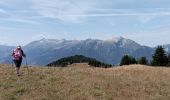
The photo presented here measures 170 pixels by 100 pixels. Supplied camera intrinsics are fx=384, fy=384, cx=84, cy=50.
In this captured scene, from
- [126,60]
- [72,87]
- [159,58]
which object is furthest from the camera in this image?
[126,60]

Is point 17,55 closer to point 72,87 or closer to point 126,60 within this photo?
point 72,87

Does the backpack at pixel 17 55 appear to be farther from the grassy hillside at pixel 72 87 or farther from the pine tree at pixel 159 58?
the pine tree at pixel 159 58

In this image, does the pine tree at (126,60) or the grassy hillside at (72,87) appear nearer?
the grassy hillside at (72,87)

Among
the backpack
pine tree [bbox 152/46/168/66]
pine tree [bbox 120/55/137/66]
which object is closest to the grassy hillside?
the backpack

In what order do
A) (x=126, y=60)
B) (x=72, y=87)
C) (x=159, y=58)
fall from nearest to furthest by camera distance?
(x=72, y=87) < (x=159, y=58) < (x=126, y=60)

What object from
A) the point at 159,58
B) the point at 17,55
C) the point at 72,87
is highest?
the point at 159,58

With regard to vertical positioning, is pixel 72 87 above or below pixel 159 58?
below

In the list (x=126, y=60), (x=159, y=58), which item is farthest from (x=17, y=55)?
(x=126, y=60)

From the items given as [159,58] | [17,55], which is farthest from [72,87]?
[159,58]

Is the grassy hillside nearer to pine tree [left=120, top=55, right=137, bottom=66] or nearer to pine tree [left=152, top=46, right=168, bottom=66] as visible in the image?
pine tree [left=152, top=46, right=168, bottom=66]

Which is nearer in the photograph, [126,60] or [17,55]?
[17,55]

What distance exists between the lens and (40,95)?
24.0 metres

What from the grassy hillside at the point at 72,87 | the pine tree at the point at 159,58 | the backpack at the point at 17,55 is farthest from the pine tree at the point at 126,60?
the backpack at the point at 17,55

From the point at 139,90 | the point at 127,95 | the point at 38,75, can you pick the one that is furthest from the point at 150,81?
the point at 38,75
